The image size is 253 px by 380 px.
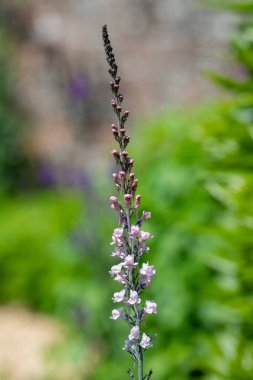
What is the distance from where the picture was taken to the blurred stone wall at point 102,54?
1347 cm

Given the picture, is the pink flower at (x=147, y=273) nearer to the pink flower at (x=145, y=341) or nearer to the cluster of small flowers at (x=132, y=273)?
the cluster of small flowers at (x=132, y=273)

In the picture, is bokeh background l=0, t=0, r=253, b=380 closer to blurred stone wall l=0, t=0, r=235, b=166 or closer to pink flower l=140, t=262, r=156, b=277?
blurred stone wall l=0, t=0, r=235, b=166

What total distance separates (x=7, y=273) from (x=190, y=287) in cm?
625

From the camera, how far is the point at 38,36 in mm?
14711

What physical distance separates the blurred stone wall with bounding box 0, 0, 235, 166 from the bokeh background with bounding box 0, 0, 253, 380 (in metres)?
0.02

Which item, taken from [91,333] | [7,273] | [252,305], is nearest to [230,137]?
[252,305]

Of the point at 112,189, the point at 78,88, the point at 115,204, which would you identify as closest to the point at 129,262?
the point at 115,204

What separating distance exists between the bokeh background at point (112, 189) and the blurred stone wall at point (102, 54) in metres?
0.02

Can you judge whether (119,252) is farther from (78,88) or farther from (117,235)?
(78,88)

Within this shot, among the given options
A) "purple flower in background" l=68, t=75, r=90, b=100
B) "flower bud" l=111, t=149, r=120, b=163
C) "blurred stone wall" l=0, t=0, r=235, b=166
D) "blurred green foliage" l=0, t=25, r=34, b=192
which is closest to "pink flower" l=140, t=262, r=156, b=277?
"flower bud" l=111, t=149, r=120, b=163

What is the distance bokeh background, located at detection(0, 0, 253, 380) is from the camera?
362 cm

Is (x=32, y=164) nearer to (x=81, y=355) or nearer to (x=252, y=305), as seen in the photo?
(x=81, y=355)

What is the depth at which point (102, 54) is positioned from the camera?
14.2 metres

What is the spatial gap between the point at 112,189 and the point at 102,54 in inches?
325
